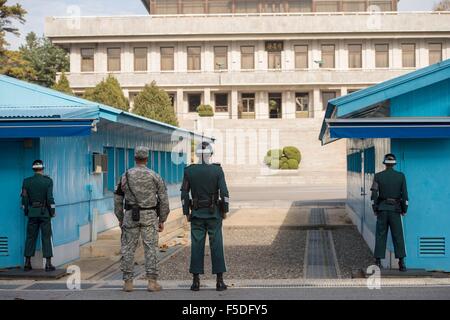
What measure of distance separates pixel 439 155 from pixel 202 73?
50369 mm

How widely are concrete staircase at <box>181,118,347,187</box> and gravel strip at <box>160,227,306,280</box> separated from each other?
2612 centimetres

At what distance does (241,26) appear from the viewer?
59875 mm

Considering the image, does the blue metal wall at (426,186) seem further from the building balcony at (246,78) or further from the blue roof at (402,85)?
the building balcony at (246,78)

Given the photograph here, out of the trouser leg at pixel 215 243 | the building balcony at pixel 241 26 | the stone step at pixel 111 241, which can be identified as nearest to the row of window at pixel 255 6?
the building balcony at pixel 241 26

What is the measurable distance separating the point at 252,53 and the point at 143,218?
5356cm

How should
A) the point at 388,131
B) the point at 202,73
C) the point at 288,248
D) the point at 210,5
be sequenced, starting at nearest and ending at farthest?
the point at 388,131, the point at 288,248, the point at 202,73, the point at 210,5

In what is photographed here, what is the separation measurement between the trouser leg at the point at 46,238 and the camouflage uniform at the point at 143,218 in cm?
222

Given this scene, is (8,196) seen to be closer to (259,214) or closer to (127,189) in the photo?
(127,189)

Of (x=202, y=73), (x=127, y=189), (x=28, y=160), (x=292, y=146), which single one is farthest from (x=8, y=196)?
(x=202, y=73)

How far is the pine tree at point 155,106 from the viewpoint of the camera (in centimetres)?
4362

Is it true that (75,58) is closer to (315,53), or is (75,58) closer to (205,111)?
(205,111)

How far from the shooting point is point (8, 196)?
1166 cm

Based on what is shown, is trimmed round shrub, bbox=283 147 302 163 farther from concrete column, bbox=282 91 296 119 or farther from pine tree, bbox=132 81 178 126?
concrete column, bbox=282 91 296 119

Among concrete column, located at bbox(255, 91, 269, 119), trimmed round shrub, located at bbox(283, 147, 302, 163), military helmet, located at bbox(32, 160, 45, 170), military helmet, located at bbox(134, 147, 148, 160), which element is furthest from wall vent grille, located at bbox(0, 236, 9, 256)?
concrete column, located at bbox(255, 91, 269, 119)
